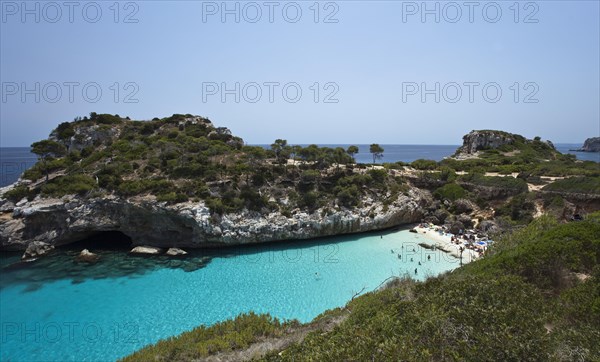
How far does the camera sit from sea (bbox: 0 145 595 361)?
15.1 metres

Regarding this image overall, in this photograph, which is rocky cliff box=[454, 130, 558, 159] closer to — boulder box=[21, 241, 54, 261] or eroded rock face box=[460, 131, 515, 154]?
eroded rock face box=[460, 131, 515, 154]

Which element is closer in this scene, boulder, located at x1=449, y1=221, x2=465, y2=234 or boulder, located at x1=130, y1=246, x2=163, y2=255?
boulder, located at x1=130, y1=246, x2=163, y2=255

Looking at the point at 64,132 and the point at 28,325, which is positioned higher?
the point at 64,132

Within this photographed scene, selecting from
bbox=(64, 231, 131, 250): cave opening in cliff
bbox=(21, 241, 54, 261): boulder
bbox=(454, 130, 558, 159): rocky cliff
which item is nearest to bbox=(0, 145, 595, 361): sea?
bbox=(64, 231, 131, 250): cave opening in cliff

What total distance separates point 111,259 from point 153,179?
28.9 feet

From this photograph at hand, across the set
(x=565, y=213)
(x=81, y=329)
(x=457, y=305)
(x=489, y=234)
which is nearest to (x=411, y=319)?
(x=457, y=305)

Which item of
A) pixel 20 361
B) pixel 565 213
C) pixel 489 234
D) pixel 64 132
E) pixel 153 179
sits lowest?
pixel 20 361

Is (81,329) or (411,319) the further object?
(81,329)

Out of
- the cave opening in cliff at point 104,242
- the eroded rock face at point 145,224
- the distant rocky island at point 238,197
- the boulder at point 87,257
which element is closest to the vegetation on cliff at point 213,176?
the distant rocky island at point 238,197

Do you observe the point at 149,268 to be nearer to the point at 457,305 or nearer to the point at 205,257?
the point at 205,257

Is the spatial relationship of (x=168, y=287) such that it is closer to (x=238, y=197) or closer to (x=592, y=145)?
(x=238, y=197)

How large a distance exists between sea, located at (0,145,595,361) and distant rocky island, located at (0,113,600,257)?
1.97m

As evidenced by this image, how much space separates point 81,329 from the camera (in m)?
15.6

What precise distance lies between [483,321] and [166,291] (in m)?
18.4
